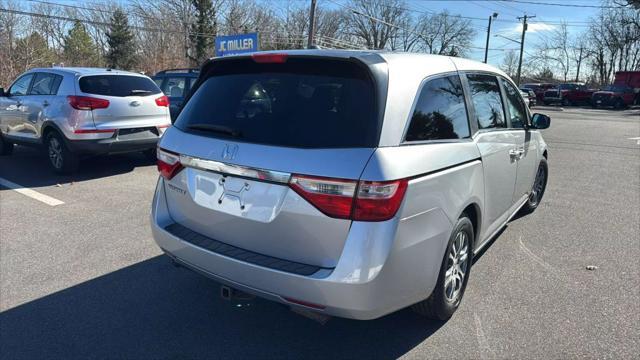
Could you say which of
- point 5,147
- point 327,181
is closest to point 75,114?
point 5,147

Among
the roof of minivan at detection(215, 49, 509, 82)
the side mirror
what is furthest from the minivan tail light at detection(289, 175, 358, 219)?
the side mirror

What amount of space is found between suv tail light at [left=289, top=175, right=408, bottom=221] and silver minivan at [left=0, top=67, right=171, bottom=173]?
5.79 m

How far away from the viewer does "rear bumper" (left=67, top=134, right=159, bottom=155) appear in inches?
277

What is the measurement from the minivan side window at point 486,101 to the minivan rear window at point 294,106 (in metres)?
1.34

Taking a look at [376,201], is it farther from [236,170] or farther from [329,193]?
[236,170]

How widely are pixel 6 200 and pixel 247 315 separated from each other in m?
4.55

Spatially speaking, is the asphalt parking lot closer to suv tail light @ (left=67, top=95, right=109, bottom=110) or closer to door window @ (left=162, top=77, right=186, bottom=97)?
suv tail light @ (left=67, top=95, right=109, bottom=110)

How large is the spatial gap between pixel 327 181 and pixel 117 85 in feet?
20.7

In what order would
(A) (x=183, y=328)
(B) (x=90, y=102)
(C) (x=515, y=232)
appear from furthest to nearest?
1. (B) (x=90, y=102)
2. (C) (x=515, y=232)
3. (A) (x=183, y=328)

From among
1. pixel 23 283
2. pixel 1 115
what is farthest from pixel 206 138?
pixel 1 115

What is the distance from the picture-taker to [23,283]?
3.65 meters

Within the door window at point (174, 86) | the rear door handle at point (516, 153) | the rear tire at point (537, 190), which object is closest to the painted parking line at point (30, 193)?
the door window at point (174, 86)

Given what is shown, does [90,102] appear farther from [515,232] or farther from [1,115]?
[515,232]

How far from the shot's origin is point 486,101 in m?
3.75
